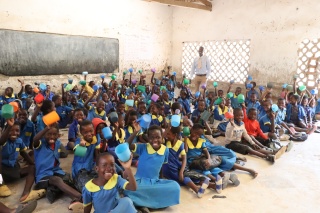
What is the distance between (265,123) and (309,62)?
11.1ft

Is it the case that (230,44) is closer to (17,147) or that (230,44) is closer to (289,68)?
(289,68)

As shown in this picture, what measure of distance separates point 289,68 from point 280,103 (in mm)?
2859

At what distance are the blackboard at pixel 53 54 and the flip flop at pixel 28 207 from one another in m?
4.28

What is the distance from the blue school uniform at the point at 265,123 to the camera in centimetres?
397

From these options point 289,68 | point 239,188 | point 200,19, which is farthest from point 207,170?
point 200,19

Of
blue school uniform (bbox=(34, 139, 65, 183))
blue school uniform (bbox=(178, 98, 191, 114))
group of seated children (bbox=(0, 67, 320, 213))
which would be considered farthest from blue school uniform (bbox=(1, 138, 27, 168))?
blue school uniform (bbox=(178, 98, 191, 114))

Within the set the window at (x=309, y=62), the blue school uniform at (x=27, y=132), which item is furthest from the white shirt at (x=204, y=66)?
the blue school uniform at (x=27, y=132)

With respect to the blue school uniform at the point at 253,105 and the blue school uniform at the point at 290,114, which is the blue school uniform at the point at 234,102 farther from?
the blue school uniform at the point at 290,114

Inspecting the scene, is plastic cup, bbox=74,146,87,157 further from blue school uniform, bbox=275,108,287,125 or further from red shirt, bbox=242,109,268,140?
blue school uniform, bbox=275,108,287,125

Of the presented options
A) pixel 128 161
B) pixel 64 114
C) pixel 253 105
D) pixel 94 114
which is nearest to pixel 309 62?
pixel 253 105

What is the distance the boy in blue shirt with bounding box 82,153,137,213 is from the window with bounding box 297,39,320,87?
19.8 ft

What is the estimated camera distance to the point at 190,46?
8.66 meters

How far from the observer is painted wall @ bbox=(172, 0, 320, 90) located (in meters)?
6.45

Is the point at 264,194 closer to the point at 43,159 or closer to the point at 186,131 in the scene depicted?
the point at 186,131
